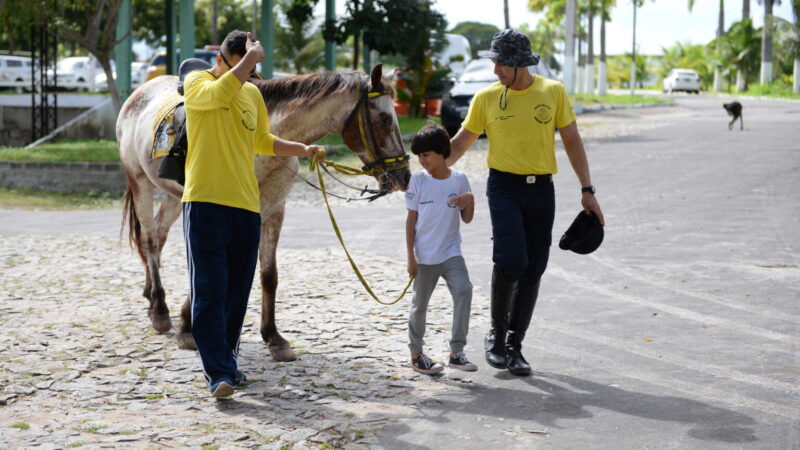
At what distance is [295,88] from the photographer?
22.8 feet

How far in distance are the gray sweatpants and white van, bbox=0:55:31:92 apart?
34643mm

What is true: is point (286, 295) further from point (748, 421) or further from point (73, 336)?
point (748, 421)

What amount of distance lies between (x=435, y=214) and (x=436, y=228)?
9cm

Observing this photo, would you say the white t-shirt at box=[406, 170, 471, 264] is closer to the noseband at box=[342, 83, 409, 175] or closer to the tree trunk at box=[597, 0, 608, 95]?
the noseband at box=[342, 83, 409, 175]

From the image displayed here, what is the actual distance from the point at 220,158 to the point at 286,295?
3.55 m

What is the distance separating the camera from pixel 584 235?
6.55 metres

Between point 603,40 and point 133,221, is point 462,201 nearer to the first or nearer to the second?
point 133,221

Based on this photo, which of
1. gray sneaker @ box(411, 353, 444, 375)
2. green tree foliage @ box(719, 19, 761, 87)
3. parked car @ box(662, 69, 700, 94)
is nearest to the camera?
gray sneaker @ box(411, 353, 444, 375)

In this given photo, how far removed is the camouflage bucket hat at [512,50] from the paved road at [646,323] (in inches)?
75.4

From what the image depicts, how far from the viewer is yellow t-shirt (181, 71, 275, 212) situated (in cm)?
567

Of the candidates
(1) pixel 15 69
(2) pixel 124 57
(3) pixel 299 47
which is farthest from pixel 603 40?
(2) pixel 124 57

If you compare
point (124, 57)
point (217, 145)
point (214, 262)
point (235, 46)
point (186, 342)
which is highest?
point (124, 57)

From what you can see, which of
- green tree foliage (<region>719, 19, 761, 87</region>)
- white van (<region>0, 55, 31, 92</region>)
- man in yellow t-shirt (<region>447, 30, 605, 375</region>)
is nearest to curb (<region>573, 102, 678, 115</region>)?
green tree foliage (<region>719, 19, 761, 87</region>)

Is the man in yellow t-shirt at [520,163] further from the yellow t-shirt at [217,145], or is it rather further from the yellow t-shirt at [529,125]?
the yellow t-shirt at [217,145]
